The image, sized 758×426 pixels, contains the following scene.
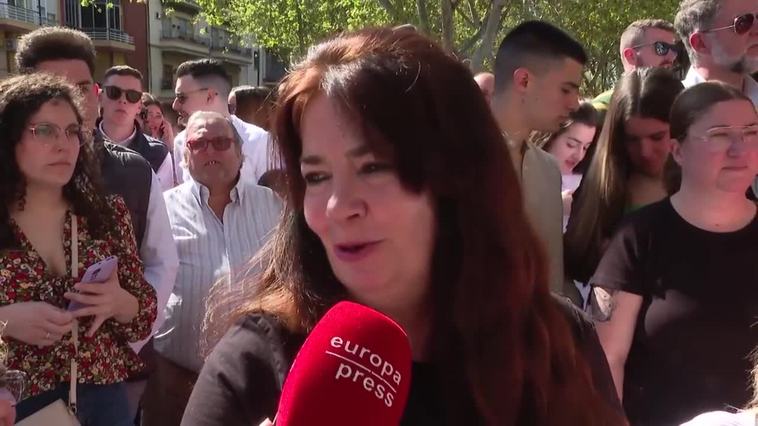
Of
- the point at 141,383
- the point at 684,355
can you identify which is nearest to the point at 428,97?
the point at 684,355

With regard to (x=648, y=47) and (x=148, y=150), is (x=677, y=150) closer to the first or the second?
(x=648, y=47)

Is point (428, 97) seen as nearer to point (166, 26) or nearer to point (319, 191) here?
point (319, 191)

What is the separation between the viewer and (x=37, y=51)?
3561 millimetres

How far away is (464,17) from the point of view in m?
20.2

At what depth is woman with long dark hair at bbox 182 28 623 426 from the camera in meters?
1.47

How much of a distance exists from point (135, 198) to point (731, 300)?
7.49 ft

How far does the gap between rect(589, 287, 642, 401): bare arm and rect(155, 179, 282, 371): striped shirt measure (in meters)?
1.58

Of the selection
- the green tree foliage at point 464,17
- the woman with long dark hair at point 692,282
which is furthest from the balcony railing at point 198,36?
the woman with long dark hair at point 692,282

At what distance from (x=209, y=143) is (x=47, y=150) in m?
1.09

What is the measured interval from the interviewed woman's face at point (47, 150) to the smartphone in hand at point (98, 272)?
0.34 m

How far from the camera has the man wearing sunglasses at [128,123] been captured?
16.1ft

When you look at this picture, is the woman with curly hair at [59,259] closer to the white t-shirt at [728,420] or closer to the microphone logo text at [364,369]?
the microphone logo text at [364,369]

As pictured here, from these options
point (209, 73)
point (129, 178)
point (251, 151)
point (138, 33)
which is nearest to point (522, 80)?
point (129, 178)

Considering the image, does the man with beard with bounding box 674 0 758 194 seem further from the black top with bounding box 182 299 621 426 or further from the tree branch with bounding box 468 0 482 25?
the tree branch with bounding box 468 0 482 25
